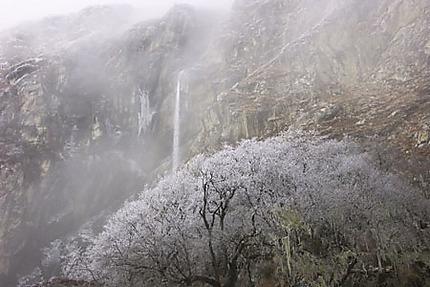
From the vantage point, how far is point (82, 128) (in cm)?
7256

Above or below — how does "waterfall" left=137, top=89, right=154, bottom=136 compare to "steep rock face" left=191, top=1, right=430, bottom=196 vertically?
above

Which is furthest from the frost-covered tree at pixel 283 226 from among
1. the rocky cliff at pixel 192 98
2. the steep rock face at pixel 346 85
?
the steep rock face at pixel 346 85

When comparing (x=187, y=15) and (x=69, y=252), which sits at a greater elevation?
(x=187, y=15)

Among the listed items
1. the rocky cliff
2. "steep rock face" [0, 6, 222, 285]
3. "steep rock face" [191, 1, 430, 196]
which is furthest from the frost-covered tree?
"steep rock face" [0, 6, 222, 285]

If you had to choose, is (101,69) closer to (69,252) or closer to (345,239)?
(69,252)

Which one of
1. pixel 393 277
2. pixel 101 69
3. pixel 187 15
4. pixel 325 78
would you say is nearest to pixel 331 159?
pixel 393 277

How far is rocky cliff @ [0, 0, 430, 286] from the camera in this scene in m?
42.1

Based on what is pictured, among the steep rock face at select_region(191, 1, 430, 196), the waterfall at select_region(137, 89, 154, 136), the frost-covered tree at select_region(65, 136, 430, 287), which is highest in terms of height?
the waterfall at select_region(137, 89, 154, 136)

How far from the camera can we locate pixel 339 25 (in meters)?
56.4

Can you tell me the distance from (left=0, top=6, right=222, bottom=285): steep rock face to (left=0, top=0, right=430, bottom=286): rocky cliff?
9.9 inches

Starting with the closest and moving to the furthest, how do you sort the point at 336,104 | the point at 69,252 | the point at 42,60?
the point at 336,104, the point at 69,252, the point at 42,60

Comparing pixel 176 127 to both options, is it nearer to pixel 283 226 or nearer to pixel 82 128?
pixel 82 128

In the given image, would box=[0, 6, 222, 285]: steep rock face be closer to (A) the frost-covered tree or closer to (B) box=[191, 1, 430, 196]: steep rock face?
(B) box=[191, 1, 430, 196]: steep rock face

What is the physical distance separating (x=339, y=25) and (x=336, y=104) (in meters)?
19.4
